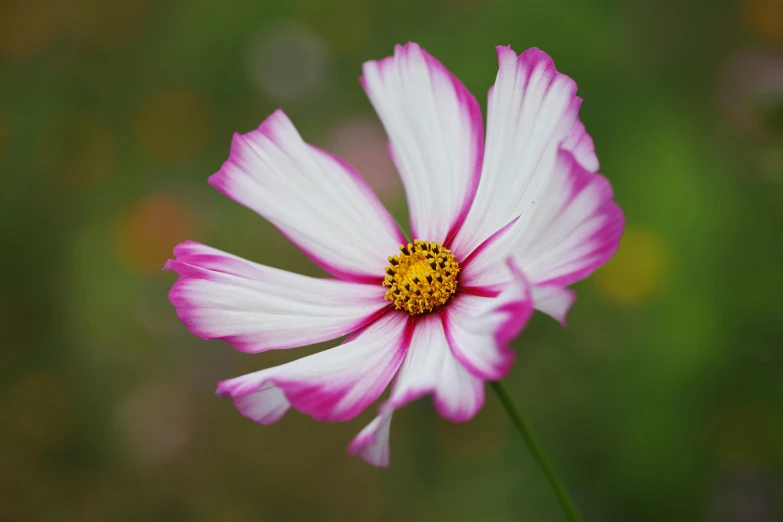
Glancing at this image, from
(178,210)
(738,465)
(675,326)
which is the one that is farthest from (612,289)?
(178,210)

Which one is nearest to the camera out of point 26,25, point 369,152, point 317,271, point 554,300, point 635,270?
point 554,300

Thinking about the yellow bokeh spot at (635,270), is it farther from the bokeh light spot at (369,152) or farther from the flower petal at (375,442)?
the flower petal at (375,442)

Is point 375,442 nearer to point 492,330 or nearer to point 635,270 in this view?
point 492,330

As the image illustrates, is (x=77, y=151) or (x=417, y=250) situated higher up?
(x=77, y=151)

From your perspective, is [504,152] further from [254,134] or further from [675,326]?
[675,326]

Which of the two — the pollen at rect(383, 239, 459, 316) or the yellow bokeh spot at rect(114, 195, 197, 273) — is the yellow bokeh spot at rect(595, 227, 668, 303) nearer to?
the pollen at rect(383, 239, 459, 316)

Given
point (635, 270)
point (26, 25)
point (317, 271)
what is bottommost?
point (635, 270)

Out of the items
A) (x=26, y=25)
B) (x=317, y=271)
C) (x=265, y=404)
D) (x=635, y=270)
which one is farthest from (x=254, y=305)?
(x=26, y=25)
